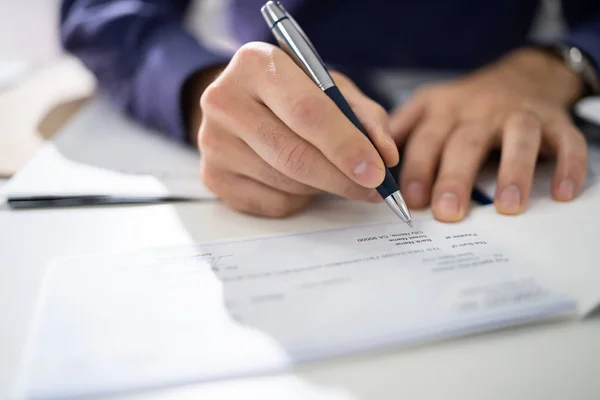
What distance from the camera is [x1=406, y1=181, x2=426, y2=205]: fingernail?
1.39 ft

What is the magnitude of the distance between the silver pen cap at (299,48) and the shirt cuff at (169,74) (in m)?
0.19

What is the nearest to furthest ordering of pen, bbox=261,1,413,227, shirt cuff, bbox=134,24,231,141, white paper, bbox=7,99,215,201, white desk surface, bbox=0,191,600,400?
white desk surface, bbox=0,191,600,400
pen, bbox=261,1,413,227
white paper, bbox=7,99,215,201
shirt cuff, bbox=134,24,231,141

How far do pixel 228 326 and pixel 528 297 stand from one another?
0.19 meters

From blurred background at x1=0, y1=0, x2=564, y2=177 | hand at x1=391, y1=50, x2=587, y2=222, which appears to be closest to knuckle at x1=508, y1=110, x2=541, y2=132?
hand at x1=391, y1=50, x2=587, y2=222

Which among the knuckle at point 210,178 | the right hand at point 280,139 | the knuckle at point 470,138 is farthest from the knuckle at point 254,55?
the knuckle at point 470,138

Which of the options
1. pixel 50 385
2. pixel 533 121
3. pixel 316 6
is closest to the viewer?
pixel 50 385

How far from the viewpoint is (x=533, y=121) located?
483 mm

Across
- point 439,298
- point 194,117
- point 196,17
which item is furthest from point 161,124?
point 196,17

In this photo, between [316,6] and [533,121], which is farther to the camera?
[316,6]

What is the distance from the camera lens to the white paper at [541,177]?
44 cm

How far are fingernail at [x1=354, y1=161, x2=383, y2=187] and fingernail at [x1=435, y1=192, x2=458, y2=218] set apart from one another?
9 centimetres

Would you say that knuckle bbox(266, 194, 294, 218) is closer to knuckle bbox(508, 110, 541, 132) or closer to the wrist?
knuckle bbox(508, 110, 541, 132)

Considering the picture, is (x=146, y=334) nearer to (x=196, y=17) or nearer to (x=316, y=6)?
(x=316, y=6)

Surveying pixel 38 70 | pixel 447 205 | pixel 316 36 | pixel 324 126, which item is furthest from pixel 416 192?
pixel 38 70
